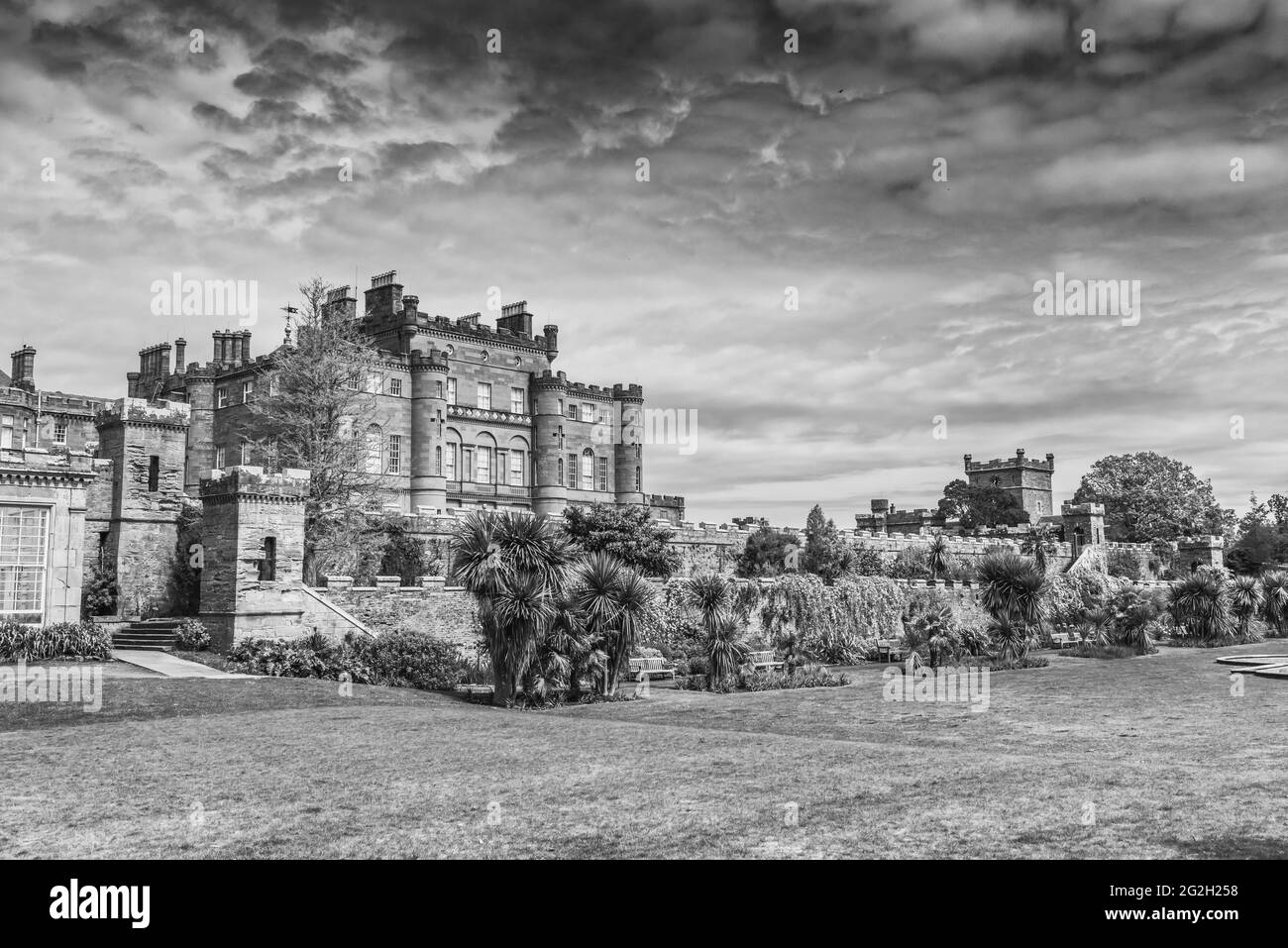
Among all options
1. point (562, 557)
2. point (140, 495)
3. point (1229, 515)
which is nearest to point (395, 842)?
point (562, 557)

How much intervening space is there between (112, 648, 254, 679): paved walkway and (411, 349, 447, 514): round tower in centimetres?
2703

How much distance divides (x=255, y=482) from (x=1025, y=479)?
3560 inches

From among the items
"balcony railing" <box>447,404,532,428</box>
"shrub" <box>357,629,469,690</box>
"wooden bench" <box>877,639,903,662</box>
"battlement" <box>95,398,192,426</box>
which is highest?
"balcony railing" <box>447,404,532,428</box>

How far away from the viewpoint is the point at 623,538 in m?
40.5

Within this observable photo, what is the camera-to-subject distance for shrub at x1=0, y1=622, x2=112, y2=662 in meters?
23.7

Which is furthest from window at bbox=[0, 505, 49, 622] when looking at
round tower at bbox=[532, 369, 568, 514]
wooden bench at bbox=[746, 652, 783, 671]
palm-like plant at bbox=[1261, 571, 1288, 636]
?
palm-like plant at bbox=[1261, 571, 1288, 636]

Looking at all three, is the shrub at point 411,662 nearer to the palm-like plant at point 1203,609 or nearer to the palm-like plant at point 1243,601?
the palm-like plant at point 1203,609

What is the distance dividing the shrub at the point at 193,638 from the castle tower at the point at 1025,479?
8720 centimetres

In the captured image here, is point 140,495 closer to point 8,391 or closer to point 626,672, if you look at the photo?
point 626,672

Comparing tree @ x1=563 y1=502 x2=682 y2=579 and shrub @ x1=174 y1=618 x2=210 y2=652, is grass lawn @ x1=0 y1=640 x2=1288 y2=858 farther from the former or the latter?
tree @ x1=563 y1=502 x2=682 y2=579

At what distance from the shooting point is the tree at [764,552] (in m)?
48.9

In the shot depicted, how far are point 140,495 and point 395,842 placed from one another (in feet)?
91.2

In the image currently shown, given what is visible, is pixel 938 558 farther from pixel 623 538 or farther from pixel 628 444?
pixel 623 538

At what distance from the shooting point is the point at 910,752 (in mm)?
14188
